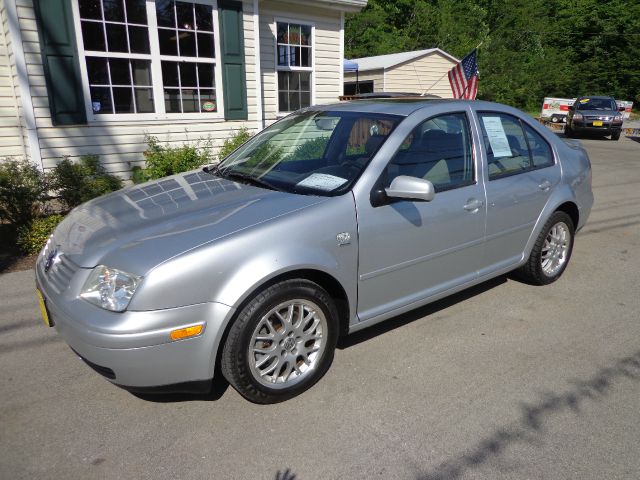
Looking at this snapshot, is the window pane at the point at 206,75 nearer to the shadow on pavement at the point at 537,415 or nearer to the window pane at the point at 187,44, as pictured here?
the window pane at the point at 187,44

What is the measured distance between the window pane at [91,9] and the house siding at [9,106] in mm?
1024

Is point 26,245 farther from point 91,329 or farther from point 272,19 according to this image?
point 272,19

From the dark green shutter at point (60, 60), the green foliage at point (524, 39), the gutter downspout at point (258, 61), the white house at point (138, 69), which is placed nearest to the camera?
the dark green shutter at point (60, 60)

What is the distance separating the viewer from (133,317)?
2.31 m

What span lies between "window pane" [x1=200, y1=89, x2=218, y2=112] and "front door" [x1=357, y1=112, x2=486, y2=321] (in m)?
5.93

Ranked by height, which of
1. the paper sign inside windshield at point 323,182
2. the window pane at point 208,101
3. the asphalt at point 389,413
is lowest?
the asphalt at point 389,413

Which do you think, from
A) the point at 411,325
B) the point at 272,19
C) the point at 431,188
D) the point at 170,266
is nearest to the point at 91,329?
the point at 170,266

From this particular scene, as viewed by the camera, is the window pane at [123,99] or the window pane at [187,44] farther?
the window pane at [187,44]

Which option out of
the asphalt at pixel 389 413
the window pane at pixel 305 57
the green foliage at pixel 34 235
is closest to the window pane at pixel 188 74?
the window pane at pixel 305 57

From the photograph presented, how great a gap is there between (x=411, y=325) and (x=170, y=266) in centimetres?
204

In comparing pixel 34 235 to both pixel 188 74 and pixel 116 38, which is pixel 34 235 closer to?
pixel 116 38

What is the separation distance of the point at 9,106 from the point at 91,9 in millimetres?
1860

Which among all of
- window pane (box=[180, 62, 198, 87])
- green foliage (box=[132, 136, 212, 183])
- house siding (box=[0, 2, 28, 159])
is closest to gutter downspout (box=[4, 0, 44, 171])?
house siding (box=[0, 2, 28, 159])

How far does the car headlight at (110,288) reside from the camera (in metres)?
2.35
